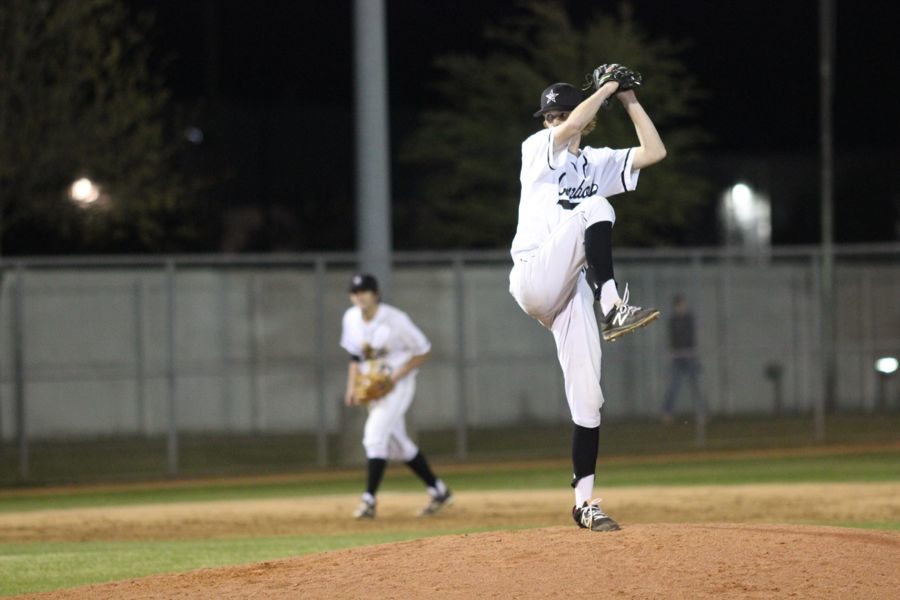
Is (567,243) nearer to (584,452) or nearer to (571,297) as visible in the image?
(571,297)

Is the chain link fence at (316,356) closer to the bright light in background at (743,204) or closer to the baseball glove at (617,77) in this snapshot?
the bright light in background at (743,204)

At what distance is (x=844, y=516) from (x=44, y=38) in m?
13.3

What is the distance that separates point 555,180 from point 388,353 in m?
5.41

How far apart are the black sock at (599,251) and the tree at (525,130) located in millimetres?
20805

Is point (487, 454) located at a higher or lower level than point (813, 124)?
lower

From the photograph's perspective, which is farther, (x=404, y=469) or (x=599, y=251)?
(x=404, y=469)

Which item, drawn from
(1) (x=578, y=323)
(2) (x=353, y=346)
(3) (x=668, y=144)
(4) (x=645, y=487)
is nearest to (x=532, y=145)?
(1) (x=578, y=323)

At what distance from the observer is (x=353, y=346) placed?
12711mm

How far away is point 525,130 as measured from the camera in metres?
29.0

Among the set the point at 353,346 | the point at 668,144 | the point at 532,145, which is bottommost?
the point at 353,346

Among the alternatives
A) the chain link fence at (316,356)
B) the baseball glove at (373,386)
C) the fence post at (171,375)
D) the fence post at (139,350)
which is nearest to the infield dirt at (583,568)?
the baseball glove at (373,386)

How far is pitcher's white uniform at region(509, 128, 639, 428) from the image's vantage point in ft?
24.3

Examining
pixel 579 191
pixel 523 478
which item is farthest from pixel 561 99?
pixel 523 478

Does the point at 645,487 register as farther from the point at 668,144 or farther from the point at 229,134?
the point at 229,134
